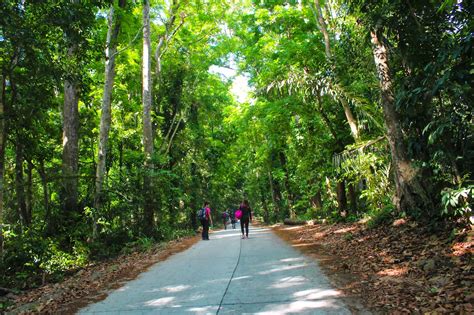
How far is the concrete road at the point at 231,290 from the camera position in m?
5.11

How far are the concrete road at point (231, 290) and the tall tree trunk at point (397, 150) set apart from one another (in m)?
2.98

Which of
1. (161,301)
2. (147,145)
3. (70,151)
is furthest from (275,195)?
(161,301)

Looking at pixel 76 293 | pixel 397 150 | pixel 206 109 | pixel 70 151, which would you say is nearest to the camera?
pixel 76 293

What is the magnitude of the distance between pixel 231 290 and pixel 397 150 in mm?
5940

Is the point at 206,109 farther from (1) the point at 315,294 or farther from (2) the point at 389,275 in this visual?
(1) the point at 315,294

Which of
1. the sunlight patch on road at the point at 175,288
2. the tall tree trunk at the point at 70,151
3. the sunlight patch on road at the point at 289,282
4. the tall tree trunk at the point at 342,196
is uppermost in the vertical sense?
the tall tree trunk at the point at 70,151

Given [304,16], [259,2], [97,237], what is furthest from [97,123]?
[304,16]

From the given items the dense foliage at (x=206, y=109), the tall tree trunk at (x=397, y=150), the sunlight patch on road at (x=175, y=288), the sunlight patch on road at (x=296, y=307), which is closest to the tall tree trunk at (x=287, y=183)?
the dense foliage at (x=206, y=109)

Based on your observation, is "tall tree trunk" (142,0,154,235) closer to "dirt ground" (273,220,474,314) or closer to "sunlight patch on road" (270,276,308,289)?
"dirt ground" (273,220,474,314)

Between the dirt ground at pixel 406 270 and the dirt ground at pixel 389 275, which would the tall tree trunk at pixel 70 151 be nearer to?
the dirt ground at pixel 389 275

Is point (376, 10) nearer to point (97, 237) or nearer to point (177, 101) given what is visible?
point (97, 237)

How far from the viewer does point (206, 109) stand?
93.1 ft

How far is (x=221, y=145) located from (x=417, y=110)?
25.6 metres

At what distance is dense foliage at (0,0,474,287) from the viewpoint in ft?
23.3
